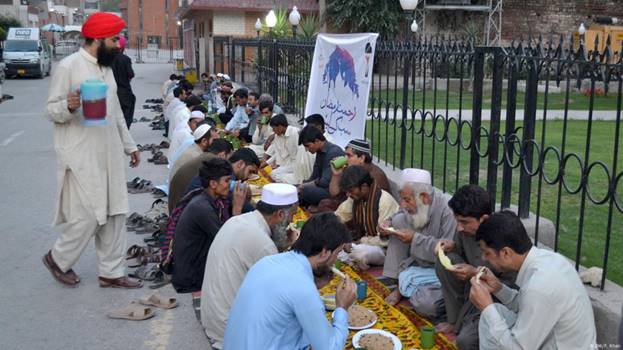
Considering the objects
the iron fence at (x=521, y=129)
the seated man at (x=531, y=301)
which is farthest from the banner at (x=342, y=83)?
the seated man at (x=531, y=301)

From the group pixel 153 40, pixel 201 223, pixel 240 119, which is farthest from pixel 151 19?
pixel 201 223

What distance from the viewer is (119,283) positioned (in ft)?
18.8

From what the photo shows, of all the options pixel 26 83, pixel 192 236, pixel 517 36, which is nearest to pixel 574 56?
pixel 192 236

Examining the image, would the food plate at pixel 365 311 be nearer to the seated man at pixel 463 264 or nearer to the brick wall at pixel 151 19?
the seated man at pixel 463 264

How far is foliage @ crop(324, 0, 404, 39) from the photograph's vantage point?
25422mm

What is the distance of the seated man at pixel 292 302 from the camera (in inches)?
114

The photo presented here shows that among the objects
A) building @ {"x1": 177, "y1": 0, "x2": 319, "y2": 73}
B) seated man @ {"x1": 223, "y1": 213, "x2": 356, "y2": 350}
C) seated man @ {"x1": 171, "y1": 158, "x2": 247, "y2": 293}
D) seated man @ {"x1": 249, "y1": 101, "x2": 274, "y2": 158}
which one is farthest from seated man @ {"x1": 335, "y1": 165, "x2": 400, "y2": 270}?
building @ {"x1": 177, "y1": 0, "x2": 319, "y2": 73}

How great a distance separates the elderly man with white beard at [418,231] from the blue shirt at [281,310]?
1.99 meters

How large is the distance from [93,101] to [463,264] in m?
3.07

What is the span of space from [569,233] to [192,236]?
392cm

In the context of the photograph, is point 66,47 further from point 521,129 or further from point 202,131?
point 521,129

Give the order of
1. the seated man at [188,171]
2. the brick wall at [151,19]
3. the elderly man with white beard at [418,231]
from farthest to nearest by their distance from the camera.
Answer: the brick wall at [151,19]
the seated man at [188,171]
the elderly man with white beard at [418,231]

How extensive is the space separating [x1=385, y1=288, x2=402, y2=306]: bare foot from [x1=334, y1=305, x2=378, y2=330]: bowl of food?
29cm

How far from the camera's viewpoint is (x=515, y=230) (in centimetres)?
343
